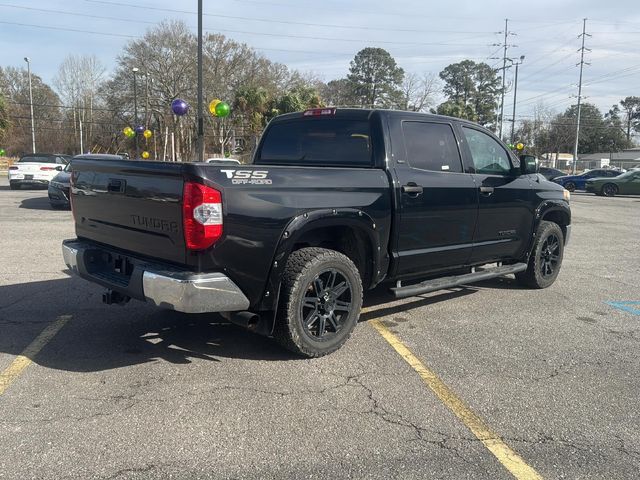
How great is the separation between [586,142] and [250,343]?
10782 cm

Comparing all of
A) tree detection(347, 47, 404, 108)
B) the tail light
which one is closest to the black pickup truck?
the tail light

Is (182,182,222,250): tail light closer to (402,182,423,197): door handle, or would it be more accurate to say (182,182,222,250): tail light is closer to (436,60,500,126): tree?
(402,182,423,197): door handle

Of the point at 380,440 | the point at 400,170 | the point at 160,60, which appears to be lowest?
the point at 380,440

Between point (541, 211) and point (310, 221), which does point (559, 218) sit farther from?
point (310, 221)

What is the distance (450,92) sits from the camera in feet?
284

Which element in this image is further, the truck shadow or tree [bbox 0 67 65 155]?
tree [bbox 0 67 65 155]

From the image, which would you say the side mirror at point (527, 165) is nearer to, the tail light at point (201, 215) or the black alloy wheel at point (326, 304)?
the black alloy wheel at point (326, 304)

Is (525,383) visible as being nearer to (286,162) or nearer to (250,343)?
(250,343)

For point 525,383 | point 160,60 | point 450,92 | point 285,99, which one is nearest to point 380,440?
point 525,383

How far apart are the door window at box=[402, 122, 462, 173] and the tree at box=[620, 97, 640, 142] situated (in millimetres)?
123202

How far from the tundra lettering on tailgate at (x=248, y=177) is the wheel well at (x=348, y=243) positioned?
73 centimetres

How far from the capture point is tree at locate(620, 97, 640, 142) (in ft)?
365

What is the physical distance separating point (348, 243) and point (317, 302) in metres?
0.65

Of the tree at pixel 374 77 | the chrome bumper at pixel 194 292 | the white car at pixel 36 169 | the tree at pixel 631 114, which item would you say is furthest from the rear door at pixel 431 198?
the tree at pixel 631 114
